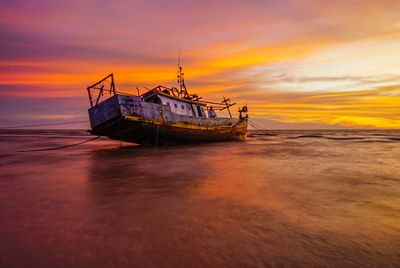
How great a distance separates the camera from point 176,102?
21.2 meters

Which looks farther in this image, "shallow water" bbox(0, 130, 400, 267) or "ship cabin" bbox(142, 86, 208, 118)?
"ship cabin" bbox(142, 86, 208, 118)

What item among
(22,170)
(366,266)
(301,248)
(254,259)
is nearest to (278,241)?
(301,248)

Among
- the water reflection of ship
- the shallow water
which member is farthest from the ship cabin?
the shallow water

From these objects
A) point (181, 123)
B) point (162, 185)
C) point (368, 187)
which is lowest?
point (368, 187)

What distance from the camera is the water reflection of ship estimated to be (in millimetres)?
16953

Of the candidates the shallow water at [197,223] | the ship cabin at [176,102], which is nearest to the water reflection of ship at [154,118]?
the ship cabin at [176,102]

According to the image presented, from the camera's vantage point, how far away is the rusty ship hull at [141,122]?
16.9m

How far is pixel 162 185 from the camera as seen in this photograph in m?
7.74

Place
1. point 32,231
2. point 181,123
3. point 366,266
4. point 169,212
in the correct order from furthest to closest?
1. point 181,123
2. point 169,212
3. point 32,231
4. point 366,266

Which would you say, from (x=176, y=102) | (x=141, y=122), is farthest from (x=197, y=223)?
(x=176, y=102)

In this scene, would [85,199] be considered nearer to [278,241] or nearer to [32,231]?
[32,231]

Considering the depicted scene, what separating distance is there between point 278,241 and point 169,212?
2.07 metres

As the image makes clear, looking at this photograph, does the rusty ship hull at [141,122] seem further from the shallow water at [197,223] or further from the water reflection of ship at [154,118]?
the shallow water at [197,223]

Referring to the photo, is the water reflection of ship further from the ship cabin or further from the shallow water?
the shallow water
